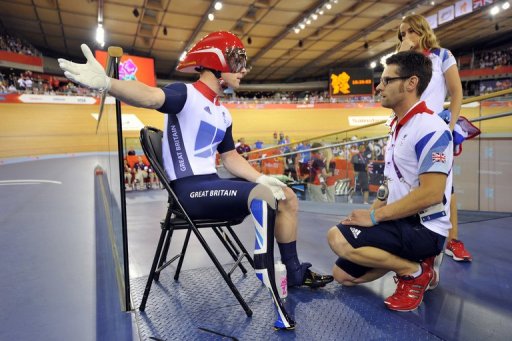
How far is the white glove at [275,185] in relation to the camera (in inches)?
61.2

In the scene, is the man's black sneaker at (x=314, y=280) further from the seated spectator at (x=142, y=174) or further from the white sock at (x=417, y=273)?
the seated spectator at (x=142, y=174)

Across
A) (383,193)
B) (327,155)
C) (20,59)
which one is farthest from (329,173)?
(20,59)

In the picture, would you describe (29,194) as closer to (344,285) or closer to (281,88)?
(344,285)

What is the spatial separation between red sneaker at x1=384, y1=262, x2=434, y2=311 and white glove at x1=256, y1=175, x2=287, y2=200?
745 mm

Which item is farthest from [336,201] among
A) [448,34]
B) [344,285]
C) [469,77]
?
[469,77]

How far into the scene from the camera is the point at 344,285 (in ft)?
6.54

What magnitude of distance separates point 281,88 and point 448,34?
12935mm

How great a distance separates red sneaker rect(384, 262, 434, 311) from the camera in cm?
168

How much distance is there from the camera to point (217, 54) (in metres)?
1.72

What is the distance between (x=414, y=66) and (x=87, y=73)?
144 cm

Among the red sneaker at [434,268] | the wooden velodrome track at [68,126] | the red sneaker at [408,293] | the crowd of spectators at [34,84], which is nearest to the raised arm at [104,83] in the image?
the red sneaker at [408,293]

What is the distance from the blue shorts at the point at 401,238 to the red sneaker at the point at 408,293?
10 centimetres

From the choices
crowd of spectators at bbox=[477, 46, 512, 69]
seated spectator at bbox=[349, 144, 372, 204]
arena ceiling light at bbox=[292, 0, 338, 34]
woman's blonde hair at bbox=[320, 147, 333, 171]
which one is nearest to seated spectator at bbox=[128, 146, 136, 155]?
woman's blonde hair at bbox=[320, 147, 333, 171]

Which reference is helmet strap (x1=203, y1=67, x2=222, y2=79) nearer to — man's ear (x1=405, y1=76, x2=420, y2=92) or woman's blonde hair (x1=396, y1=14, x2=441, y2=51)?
man's ear (x1=405, y1=76, x2=420, y2=92)
